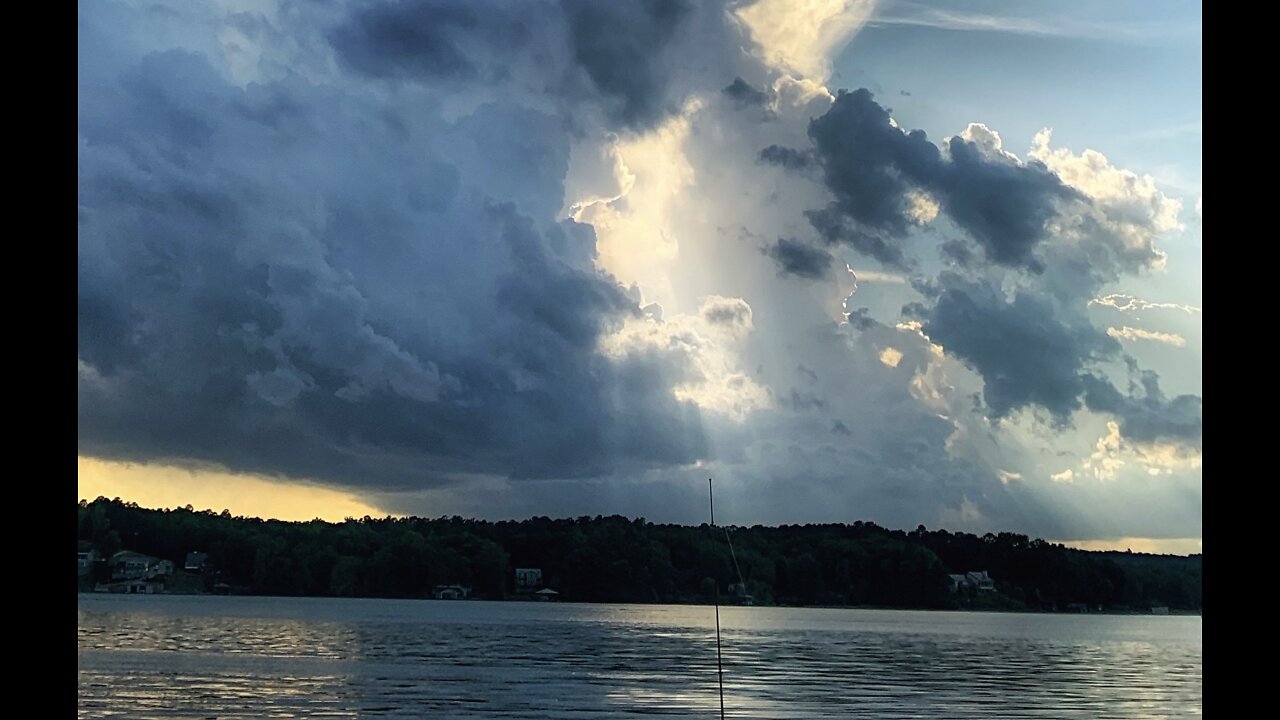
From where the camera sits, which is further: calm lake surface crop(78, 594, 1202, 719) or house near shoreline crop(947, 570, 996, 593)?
house near shoreline crop(947, 570, 996, 593)

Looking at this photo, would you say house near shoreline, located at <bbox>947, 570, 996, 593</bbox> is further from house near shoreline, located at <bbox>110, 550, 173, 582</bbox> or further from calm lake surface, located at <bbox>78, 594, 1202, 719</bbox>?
house near shoreline, located at <bbox>110, 550, 173, 582</bbox>

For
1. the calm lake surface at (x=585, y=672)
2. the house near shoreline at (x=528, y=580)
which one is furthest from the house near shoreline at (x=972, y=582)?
the house near shoreline at (x=528, y=580)

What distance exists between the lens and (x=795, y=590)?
95.3 m

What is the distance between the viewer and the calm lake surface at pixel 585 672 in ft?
105

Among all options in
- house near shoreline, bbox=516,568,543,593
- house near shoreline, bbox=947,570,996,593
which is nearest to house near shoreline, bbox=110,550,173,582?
house near shoreline, bbox=516,568,543,593

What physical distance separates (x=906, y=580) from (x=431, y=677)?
7358 centimetres

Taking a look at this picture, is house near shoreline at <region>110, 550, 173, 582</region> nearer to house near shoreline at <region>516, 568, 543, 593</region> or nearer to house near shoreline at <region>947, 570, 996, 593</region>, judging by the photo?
house near shoreline at <region>516, 568, 543, 593</region>

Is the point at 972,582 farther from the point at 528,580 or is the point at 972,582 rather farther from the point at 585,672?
the point at 585,672

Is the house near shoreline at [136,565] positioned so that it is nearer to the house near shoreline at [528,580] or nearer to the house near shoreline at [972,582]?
the house near shoreline at [528,580]

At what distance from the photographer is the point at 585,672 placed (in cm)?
4400

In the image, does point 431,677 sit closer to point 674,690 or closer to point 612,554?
point 674,690

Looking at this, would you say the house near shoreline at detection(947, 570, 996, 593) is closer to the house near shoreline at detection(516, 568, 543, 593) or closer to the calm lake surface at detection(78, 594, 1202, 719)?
the calm lake surface at detection(78, 594, 1202, 719)

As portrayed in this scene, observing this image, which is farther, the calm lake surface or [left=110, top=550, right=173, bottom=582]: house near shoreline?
[left=110, top=550, right=173, bottom=582]: house near shoreline

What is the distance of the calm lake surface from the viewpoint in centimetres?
3216
